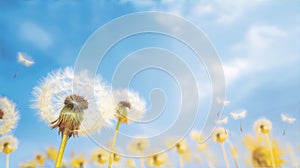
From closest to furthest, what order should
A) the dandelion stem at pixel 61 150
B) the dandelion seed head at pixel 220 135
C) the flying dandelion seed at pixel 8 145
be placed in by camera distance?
the dandelion stem at pixel 61 150 < the dandelion seed head at pixel 220 135 < the flying dandelion seed at pixel 8 145

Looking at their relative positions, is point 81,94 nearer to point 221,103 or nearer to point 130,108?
point 130,108

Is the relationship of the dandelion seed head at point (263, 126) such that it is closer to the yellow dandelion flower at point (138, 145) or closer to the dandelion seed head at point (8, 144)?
the yellow dandelion flower at point (138, 145)

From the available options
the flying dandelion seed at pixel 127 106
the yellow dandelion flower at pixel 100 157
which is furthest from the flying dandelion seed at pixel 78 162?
the flying dandelion seed at pixel 127 106

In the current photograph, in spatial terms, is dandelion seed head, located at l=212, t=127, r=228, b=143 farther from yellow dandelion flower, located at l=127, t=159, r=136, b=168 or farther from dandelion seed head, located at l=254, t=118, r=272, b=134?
yellow dandelion flower, located at l=127, t=159, r=136, b=168

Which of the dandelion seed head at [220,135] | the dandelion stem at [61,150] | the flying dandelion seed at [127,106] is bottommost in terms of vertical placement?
the dandelion stem at [61,150]

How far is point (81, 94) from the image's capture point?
4395 millimetres

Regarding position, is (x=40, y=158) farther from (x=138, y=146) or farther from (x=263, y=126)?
(x=263, y=126)

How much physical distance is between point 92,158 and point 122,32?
232 centimetres

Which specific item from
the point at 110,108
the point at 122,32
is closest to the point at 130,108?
the point at 110,108

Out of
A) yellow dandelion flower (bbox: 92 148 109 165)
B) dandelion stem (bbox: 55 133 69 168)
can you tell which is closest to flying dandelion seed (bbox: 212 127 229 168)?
yellow dandelion flower (bbox: 92 148 109 165)

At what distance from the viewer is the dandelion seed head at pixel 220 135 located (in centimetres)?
386

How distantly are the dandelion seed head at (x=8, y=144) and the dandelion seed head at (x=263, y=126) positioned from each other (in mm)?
3082

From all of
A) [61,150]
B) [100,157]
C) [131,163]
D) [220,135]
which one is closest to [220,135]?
[220,135]

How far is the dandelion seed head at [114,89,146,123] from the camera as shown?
14.0 ft
